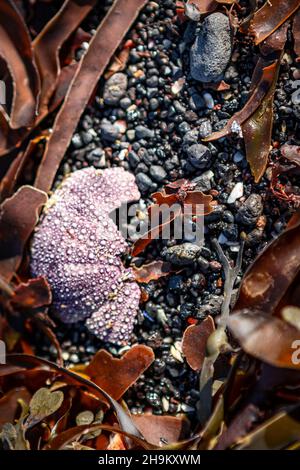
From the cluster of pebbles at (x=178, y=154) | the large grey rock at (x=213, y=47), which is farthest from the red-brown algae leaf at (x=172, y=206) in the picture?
the large grey rock at (x=213, y=47)

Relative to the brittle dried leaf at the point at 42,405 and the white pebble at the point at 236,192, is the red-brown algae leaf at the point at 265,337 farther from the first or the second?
the brittle dried leaf at the point at 42,405

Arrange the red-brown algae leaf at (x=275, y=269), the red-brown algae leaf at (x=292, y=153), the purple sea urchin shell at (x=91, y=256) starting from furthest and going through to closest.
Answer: the purple sea urchin shell at (x=91, y=256) < the red-brown algae leaf at (x=292, y=153) < the red-brown algae leaf at (x=275, y=269)

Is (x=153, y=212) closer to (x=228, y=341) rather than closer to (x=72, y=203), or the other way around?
(x=72, y=203)

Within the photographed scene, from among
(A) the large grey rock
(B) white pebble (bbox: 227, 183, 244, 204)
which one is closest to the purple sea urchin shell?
(B) white pebble (bbox: 227, 183, 244, 204)

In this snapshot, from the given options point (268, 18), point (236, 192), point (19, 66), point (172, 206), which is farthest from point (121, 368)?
point (268, 18)

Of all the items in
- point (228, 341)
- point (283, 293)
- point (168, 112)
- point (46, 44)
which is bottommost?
point (228, 341)

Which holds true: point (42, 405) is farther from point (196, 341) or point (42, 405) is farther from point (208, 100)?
point (208, 100)

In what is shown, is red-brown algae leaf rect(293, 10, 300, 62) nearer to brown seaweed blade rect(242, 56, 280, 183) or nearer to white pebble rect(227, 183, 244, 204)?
brown seaweed blade rect(242, 56, 280, 183)

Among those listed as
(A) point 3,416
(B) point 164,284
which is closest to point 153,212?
(B) point 164,284
